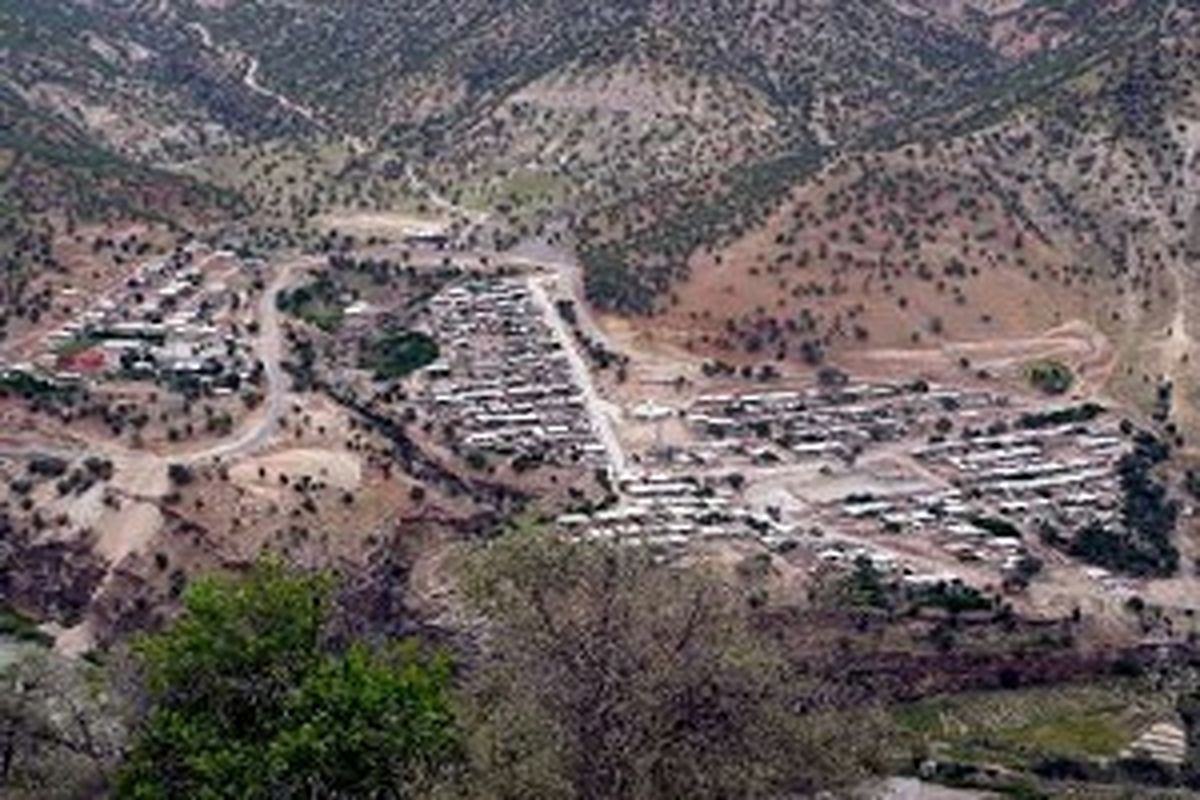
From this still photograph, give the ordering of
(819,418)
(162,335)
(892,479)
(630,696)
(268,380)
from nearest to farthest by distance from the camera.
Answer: (630,696) < (892,479) < (268,380) < (819,418) < (162,335)

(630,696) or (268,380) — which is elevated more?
(268,380)

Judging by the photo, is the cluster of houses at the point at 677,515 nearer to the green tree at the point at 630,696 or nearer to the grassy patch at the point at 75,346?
the grassy patch at the point at 75,346

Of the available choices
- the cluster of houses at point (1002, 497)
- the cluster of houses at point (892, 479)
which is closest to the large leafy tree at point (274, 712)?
the cluster of houses at point (892, 479)

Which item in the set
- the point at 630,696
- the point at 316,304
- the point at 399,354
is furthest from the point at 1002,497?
the point at 630,696

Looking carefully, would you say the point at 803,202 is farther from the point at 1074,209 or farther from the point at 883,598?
the point at 883,598

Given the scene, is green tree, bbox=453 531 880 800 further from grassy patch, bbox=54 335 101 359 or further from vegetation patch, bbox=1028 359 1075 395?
vegetation patch, bbox=1028 359 1075 395

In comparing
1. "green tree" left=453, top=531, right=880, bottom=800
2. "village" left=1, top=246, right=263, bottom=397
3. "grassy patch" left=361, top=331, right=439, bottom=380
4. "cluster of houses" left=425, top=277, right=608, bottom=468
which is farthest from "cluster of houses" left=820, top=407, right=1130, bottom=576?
"green tree" left=453, top=531, right=880, bottom=800

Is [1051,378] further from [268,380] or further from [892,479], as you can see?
[268,380]
